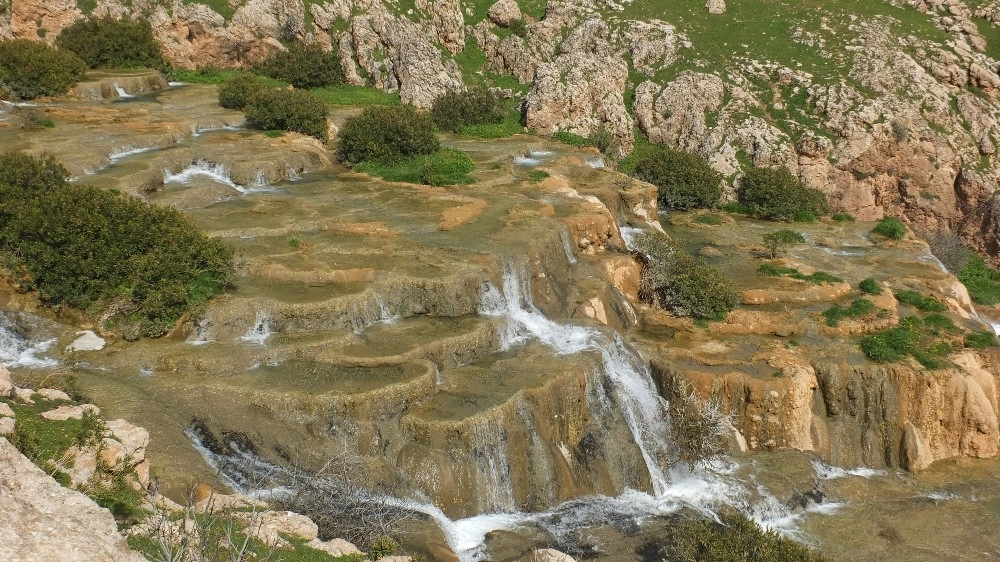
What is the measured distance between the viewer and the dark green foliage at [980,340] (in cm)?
1988

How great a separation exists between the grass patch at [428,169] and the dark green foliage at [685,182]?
9.56m

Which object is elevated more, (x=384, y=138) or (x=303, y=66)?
(x=303, y=66)

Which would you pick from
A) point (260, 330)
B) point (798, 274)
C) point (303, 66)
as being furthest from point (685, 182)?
point (260, 330)

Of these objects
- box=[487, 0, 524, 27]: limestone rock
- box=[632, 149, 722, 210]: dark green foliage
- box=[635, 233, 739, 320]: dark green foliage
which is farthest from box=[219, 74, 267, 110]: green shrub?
box=[487, 0, 524, 27]: limestone rock

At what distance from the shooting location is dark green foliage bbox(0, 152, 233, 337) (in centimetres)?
1527

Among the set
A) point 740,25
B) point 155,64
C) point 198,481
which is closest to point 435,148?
point 155,64

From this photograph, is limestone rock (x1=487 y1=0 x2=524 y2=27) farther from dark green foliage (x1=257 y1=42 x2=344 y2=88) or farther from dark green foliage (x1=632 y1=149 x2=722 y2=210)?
dark green foliage (x1=632 y1=149 x2=722 y2=210)

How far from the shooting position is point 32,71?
91.4ft

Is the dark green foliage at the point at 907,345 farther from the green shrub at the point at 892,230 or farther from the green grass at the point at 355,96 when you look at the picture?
the green grass at the point at 355,96

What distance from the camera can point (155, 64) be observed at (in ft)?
117

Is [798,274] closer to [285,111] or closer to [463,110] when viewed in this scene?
[463,110]

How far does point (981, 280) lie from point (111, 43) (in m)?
Answer: 41.8

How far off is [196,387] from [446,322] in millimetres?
5791

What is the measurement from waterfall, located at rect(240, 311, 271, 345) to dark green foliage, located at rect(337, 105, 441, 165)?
498 inches
